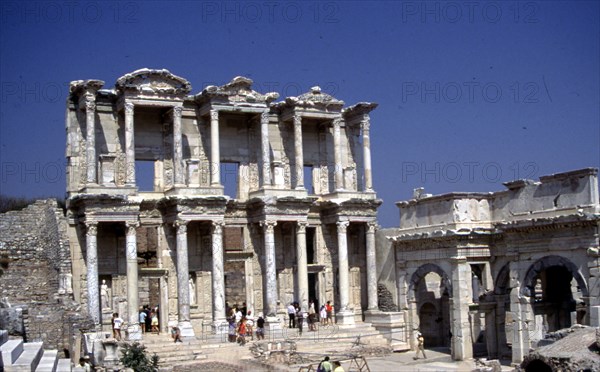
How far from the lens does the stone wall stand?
25109 mm

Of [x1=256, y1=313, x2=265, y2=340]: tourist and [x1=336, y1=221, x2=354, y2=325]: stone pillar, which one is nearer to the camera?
[x1=256, y1=313, x2=265, y2=340]: tourist

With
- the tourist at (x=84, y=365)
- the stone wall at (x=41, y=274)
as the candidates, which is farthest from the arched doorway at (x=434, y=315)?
the tourist at (x=84, y=365)

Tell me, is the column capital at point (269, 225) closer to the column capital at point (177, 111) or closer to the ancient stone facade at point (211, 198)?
the ancient stone facade at point (211, 198)

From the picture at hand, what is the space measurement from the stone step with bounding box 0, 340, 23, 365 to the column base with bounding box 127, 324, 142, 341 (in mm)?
10869

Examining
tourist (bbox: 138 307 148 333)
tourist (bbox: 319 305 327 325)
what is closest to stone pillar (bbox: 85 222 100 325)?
tourist (bbox: 138 307 148 333)

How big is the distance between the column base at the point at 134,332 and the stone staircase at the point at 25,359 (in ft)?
28.8

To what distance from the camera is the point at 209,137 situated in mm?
32719

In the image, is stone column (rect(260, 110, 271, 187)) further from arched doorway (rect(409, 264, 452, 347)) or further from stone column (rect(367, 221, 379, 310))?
arched doorway (rect(409, 264, 452, 347))

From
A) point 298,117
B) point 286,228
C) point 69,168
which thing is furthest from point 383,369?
point 69,168

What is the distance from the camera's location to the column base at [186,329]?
29.1 meters

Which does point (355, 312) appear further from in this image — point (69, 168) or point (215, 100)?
point (69, 168)

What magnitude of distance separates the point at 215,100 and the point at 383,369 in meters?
11.3

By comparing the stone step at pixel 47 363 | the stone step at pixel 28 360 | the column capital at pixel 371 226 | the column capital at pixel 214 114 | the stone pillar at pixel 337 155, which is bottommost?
the stone step at pixel 47 363

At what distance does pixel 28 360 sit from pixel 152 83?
15.7 m
